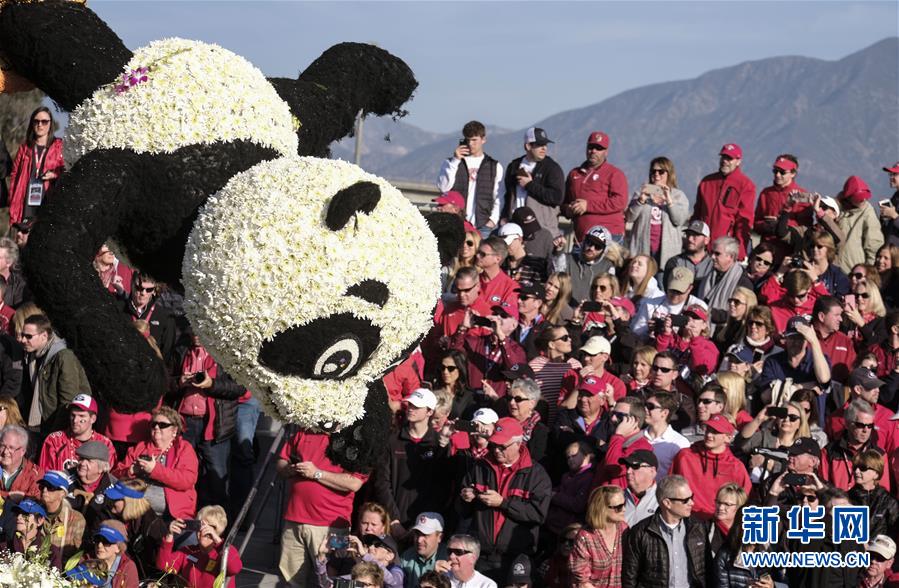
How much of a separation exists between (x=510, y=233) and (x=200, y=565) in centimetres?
412

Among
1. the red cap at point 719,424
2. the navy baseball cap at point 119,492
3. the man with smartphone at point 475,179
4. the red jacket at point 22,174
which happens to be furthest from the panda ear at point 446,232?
the man with smartphone at point 475,179

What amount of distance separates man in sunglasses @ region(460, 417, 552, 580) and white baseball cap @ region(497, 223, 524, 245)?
2.98 meters

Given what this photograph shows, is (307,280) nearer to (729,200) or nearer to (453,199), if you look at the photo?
(453,199)

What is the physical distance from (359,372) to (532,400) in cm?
444

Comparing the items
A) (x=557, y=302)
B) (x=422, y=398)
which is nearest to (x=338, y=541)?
(x=422, y=398)

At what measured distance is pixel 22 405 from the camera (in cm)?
1008

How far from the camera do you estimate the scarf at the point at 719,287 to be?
36.6ft

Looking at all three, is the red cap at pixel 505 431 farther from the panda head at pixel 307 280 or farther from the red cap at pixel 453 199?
the panda head at pixel 307 280

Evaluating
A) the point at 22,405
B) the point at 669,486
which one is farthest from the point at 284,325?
the point at 22,405

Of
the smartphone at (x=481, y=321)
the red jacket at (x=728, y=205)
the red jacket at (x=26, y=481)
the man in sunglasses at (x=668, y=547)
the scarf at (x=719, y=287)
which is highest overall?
the red jacket at (x=728, y=205)

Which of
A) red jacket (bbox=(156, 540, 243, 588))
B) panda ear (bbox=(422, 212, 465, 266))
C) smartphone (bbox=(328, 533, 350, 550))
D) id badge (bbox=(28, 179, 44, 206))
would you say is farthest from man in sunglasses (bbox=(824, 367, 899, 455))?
id badge (bbox=(28, 179, 44, 206))

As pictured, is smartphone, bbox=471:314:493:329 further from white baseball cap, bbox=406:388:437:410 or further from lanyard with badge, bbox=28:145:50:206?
lanyard with badge, bbox=28:145:50:206

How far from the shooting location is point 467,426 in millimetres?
8836

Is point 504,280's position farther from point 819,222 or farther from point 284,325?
point 284,325
